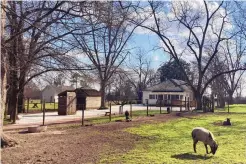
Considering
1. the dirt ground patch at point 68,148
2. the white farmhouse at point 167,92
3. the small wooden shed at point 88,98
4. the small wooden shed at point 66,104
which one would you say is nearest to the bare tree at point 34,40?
the dirt ground patch at point 68,148

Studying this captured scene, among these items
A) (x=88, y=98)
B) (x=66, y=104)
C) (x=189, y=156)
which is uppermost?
(x=88, y=98)

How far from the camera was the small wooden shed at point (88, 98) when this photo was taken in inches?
1638

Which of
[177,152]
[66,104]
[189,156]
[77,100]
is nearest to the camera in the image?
[189,156]

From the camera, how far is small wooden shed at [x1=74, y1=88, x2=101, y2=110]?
136ft

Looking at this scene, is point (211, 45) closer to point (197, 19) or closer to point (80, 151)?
point (197, 19)

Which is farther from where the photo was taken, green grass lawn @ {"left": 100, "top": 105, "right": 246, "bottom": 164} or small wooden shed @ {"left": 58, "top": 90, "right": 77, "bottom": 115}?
small wooden shed @ {"left": 58, "top": 90, "right": 77, "bottom": 115}

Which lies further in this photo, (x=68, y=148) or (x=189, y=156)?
(x=68, y=148)

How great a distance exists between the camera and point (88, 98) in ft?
141

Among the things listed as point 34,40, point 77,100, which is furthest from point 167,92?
point 34,40

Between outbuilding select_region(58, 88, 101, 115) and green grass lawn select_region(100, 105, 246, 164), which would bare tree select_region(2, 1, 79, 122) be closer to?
green grass lawn select_region(100, 105, 246, 164)

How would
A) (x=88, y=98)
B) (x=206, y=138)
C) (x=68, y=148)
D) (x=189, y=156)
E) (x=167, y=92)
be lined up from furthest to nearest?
1. (x=167, y=92)
2. (x=88, y=98)
3. (x=68, y=148)
4. (x=206, y=138)
5. (x=189, y=156)

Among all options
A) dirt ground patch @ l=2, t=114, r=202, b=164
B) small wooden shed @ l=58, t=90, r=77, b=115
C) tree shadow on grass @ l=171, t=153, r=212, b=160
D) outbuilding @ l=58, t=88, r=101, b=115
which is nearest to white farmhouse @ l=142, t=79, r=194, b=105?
outbuilding @ l=58, t=88, r=101, b=115

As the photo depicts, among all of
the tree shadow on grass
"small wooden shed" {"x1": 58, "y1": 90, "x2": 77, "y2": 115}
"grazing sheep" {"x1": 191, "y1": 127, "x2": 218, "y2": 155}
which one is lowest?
the tree shadow on grass

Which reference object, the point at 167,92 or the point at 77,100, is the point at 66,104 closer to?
the point at 77,100
